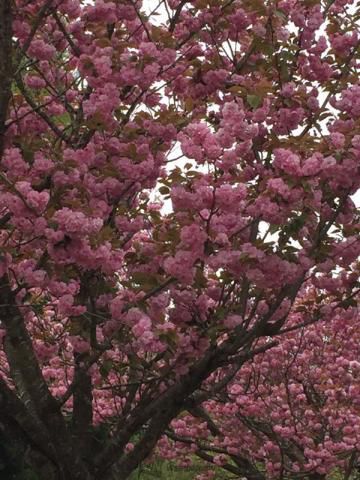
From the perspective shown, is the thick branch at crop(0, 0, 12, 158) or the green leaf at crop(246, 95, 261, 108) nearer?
the thick branch at crop(0, 0, 12, 158)

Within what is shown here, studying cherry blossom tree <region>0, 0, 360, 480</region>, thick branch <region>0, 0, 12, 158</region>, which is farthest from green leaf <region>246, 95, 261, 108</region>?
thick branch <region>0, 0, 12, 158</region>

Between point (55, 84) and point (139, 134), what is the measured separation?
1.36m

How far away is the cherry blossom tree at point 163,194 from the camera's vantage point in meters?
3.79

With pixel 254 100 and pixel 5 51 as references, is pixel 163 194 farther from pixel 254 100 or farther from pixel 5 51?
pixel 5 51

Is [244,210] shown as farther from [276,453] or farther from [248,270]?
[276,453]

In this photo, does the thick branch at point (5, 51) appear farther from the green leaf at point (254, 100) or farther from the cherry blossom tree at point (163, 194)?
the green leaf at point (254, 100)

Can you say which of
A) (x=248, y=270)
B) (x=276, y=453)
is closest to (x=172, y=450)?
(x=276, y=453)

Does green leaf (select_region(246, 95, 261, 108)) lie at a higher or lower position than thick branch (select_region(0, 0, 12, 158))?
higher

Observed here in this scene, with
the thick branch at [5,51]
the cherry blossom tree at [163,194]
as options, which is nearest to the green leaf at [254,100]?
the cherry blossom tree at [163,194]

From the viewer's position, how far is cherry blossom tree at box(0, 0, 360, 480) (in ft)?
12.4

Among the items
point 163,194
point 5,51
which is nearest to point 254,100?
point 163,194

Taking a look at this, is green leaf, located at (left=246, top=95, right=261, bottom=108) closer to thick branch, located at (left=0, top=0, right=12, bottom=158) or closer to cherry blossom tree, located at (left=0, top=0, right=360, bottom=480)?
cherry blossom tree, located at (left=0, top=0, right=360, bottom=480)

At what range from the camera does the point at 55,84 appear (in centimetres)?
562

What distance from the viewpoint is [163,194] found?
4703 mm
